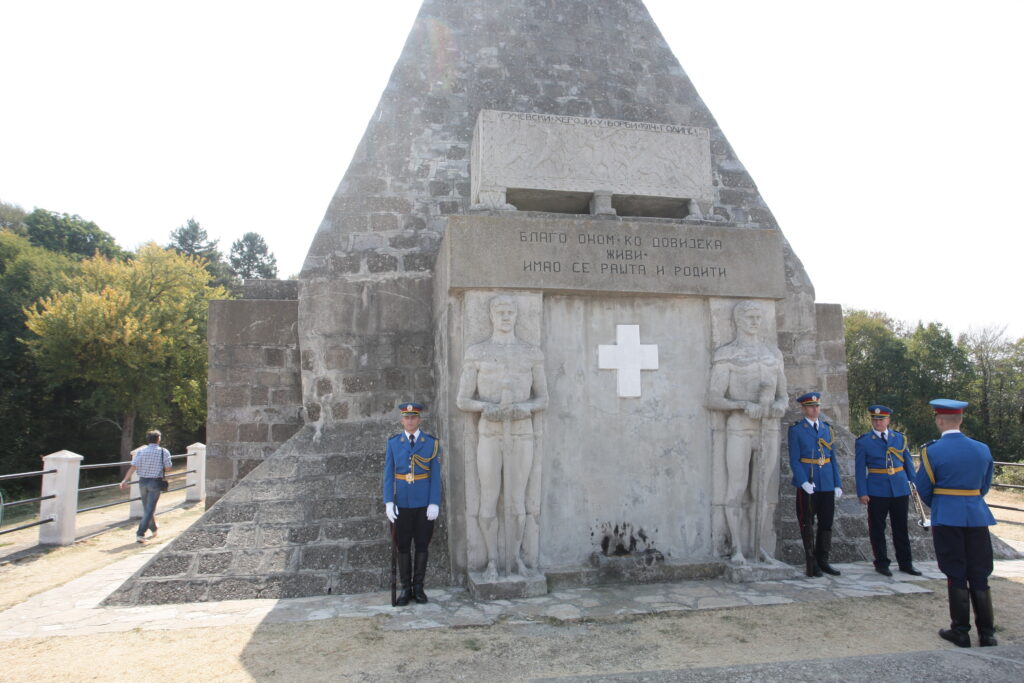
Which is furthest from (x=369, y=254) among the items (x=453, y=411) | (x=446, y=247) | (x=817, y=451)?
(x=817, y=451)

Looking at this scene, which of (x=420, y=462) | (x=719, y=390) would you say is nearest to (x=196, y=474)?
(x=420, y=462)

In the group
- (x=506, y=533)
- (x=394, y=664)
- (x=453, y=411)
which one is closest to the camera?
(x=394, y=664)

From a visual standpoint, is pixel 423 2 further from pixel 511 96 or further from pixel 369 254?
pixel 369 254

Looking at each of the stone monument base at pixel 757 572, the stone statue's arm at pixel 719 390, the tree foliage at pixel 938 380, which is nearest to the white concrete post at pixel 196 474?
the stone statue's arm at pixel 719 390

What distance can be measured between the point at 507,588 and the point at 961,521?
3.14 m

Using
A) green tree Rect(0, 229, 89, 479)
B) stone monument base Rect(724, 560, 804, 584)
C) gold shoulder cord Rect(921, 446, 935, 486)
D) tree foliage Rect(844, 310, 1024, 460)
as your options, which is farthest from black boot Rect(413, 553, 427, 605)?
tree foliage Rect(844, 310, 1024, 460)

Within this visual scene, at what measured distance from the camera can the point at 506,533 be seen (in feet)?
17.1

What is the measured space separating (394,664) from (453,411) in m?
2.18

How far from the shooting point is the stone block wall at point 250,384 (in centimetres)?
738

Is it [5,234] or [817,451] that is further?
[5,234]

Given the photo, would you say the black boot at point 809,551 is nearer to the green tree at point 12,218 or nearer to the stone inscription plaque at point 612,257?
the stone inscription plaque at point 612,257

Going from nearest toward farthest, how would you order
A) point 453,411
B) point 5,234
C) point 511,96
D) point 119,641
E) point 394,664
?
1. point 394,664
2. point 119,641
3. point 453,411
4. point 511,96
5. point 5,234

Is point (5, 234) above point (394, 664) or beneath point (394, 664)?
above

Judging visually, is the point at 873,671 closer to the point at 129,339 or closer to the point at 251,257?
the point at 129,339
